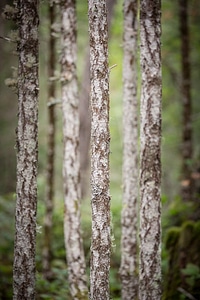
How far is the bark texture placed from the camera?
14.9 feet

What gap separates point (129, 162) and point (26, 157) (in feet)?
7.94

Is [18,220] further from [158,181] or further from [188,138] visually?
[188,138]

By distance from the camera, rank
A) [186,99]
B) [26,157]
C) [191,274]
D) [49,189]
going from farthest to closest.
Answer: [186,99], [49,189], [191,274], [26,157]

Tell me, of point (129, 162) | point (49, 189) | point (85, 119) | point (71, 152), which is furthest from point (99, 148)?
point (85, 119)

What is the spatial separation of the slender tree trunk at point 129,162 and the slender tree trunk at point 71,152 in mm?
848

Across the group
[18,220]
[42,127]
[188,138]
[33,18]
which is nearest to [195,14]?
[188,138]

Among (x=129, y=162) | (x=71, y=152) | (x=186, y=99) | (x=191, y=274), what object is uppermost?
(x=186, y=99)

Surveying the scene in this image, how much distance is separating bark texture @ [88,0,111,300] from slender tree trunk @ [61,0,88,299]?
2.07 m

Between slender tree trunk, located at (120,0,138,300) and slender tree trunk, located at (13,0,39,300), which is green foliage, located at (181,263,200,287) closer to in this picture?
slender tree trunk, located at (120,0,138,300)

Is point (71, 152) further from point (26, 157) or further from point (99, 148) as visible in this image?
point (99, 148)

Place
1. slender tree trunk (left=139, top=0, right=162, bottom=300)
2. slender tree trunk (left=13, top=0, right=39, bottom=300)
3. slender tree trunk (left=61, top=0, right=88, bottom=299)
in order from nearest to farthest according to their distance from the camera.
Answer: slender tree trunk (left=13, top=0, right=39, bottom=300)
slender tree trunk (left=139, top=0, right=162, bottom=300)
slender tree trunk (left=61, top=0, right=88, bottom=299)

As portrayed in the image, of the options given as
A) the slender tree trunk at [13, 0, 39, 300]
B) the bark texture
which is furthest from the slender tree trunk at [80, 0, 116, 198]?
the bark texture

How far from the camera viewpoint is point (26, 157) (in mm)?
5094

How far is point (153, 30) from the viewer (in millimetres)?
5336
